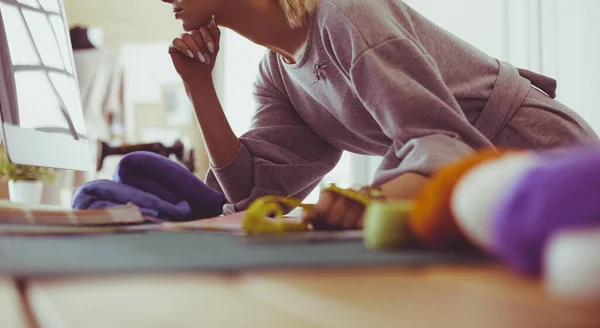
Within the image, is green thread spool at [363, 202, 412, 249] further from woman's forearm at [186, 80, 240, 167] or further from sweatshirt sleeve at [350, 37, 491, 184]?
woman's forearm at [186, 80, 240, 167]

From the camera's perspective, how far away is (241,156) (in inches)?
42.8

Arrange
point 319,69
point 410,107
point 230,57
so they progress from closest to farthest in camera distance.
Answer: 1. point 410,107
2. point 319,69
3. point 230,57

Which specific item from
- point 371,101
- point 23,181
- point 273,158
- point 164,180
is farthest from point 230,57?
point 371,101

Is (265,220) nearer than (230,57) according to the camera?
Yes

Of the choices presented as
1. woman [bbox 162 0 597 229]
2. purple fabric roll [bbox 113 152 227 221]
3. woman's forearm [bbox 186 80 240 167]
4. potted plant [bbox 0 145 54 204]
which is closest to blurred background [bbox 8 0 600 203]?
woman [bbox 162 0 597 229]

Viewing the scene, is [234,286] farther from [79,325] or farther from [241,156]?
[241,156]

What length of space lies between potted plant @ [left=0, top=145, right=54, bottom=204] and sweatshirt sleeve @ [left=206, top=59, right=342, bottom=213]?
1.86 ft

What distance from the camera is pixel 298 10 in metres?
0.96

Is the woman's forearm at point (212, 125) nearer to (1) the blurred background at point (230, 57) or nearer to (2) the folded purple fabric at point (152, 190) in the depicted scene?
(2) the folded purple fabric at point (152, 190)

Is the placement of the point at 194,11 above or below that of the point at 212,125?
above

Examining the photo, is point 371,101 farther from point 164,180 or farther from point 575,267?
point 575,267

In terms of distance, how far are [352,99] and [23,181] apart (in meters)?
0.98

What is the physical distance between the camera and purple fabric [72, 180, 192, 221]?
746 mm

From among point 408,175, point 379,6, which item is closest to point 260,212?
point 408,175
